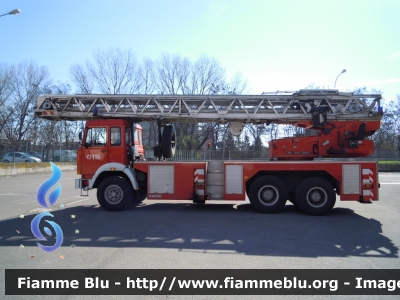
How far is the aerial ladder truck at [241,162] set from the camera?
1022 centimetres

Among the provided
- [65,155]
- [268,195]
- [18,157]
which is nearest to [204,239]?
[268,195]

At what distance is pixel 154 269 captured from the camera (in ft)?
17.6

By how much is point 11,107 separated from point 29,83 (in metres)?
4.27

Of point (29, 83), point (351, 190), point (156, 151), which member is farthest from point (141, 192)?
point (29, 83)

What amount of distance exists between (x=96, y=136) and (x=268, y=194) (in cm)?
619

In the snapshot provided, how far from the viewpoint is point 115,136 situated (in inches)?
433

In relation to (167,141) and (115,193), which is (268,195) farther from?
(115,193)

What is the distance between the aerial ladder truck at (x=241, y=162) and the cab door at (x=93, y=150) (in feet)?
0.11

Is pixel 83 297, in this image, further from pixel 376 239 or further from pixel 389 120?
pixel 389 120

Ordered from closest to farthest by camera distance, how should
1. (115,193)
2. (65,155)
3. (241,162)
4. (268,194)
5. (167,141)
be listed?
(268,194)
(241,162)
(115,193)
(167,141)
(65,155)

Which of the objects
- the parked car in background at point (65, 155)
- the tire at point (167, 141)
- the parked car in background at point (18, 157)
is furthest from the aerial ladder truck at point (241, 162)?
the parked car in background at point (65, 155)

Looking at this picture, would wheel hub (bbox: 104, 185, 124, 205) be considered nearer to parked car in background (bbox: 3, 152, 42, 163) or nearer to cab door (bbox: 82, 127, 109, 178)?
cab door (bbox: 82, 127, 109, 178)

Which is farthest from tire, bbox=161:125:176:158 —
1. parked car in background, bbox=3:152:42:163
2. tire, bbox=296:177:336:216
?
parked car in background, bbox=3:152:42:163

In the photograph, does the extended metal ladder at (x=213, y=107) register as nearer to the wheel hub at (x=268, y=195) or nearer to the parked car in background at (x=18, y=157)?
the wheel hub at (x=268, y=195)
